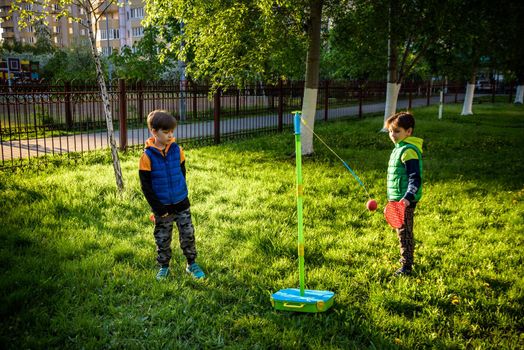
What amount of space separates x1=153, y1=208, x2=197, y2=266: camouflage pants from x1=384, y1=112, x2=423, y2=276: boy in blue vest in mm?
2019

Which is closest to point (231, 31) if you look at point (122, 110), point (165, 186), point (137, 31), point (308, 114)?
point (308, 114)

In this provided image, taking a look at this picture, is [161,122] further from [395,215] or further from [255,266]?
[395,215]

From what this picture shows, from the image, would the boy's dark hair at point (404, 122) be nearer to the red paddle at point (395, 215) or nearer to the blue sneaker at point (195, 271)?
the red paddle at point (395, 215)

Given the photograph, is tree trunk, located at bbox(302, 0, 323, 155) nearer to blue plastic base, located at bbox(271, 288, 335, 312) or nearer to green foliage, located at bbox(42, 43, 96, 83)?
blue plastic base, located at bbox(271, 288, 335, 312)

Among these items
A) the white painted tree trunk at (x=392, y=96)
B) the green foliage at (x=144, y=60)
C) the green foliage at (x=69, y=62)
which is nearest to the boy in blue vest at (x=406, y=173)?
the white painted tree trunk at (x=392, y=96)

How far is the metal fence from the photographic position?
386 inches

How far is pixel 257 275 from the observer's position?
4312 millimetres

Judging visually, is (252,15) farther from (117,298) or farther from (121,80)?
(117,298)

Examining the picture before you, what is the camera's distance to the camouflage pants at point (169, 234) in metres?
4.16

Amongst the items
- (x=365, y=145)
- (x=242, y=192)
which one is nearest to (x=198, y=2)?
(x=242, y=192)

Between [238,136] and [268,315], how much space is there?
1003cm

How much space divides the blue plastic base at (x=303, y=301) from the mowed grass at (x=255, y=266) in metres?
0.08

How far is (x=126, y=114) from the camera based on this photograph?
420 inches

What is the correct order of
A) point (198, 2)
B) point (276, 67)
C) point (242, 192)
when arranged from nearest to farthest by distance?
point (242, 192)
point (198, 2)
point (276, 67)
